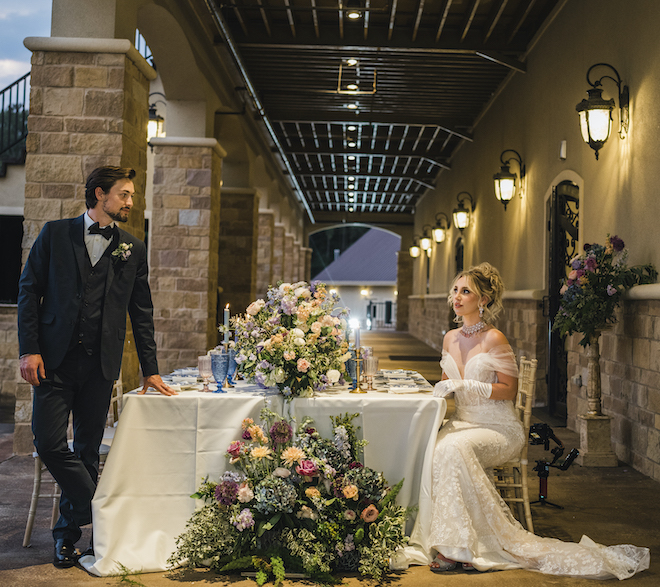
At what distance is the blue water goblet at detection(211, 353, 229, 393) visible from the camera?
3295 millimetres

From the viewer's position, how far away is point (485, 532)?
125 inches

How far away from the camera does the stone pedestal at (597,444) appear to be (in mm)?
5191

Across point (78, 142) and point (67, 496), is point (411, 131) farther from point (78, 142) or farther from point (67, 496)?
point (67, 496)

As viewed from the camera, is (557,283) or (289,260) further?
(289,260)

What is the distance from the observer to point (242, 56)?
8789 millimetres

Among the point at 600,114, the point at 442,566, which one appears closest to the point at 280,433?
the point at 442,566

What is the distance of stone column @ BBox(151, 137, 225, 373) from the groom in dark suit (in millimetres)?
4812

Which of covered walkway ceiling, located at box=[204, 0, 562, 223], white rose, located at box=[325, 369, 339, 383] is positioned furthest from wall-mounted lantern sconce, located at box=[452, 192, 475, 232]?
white rose, located at box=[325, 369, 339, 383]

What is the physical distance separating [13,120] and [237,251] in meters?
3.60

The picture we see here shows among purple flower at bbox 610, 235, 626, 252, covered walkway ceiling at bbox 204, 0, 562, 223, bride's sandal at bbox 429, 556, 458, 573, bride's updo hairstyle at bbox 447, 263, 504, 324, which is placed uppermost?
covered walkway ceiling at bbox 204, 0, 562, 223

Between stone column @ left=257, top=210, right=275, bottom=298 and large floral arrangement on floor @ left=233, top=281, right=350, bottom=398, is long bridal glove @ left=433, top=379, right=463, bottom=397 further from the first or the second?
stone column @ left=257, top=210, right=275, bottom=298

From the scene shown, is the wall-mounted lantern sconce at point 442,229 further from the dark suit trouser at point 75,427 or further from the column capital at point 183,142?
the dark suit trouser at point 75,427

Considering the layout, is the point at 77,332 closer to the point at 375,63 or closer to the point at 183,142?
the point at 183,142

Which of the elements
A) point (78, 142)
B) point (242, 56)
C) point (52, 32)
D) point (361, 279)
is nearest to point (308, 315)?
point (78, 142)
